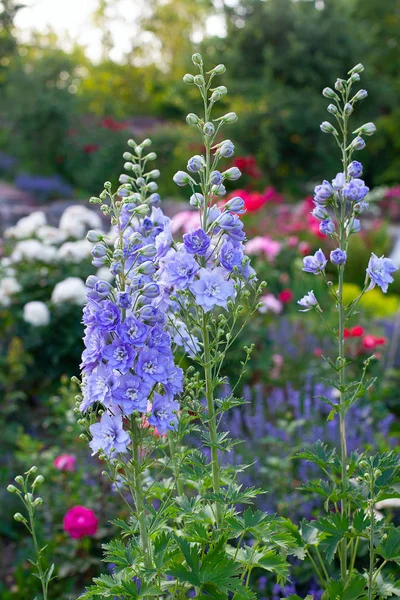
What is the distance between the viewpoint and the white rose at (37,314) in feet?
12.6

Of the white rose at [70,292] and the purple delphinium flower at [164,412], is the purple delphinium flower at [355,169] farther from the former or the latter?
the white rose at [70,292]

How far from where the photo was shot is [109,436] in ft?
4.44

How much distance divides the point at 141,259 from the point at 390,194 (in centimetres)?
886

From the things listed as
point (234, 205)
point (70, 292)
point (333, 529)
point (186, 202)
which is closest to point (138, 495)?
point (333, 529)

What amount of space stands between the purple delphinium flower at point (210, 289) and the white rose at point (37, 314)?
2.62 meters

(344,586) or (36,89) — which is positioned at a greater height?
(36,89)

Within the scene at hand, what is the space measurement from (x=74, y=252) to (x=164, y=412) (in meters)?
3.08

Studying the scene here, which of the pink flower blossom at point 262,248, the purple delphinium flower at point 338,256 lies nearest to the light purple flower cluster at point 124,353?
the purple delphinium flower at point 338,256

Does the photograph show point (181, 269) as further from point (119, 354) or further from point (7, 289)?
point (7, 289)

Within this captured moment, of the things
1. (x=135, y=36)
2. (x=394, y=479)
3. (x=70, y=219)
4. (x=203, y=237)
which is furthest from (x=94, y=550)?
(x=135, y=36)

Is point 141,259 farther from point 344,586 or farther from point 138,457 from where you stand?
point 344,586

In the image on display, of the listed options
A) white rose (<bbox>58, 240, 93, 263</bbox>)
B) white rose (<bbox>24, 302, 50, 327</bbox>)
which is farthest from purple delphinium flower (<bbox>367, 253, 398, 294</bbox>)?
white rose (<bbox>58, 240, 93, 263</bbox>)

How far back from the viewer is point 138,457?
56.6 inches

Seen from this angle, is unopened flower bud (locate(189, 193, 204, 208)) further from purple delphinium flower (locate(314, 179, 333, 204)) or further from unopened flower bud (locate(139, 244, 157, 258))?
purple delphinium flower (locate(314, 179, 333, 204))
